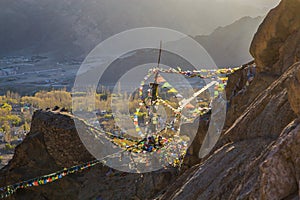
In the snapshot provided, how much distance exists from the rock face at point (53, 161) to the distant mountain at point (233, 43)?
6802 centimetres

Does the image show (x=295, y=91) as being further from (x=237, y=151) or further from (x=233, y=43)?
(x=233, y=43)

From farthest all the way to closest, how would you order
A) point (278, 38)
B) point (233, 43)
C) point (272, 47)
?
point (233, 43), point (272, 47), point (278, 38)

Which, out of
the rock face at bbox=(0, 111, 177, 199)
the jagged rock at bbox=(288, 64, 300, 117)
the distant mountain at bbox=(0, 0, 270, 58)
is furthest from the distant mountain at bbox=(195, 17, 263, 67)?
the jagged rock at bbox=(288, 64, 300, 117)

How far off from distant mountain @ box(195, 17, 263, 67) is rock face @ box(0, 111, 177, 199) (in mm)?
68022

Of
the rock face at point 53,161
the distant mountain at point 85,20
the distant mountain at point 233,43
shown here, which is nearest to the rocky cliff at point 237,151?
the rock face at point 53,161

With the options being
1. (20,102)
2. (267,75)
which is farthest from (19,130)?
(267,75)

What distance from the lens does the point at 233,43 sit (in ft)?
284

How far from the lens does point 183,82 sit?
6500 centimetres

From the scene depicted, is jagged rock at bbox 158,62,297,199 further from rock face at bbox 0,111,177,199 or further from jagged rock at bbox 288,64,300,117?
rock face at bbox 0,111,177,199

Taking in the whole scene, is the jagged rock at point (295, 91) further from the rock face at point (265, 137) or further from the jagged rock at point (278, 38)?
the jagged rock at point (278, 38)

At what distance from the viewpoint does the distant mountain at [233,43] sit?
264 ft

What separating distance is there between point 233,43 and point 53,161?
78.4 metres

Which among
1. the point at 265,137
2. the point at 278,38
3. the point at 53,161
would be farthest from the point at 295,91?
the point at 53,161

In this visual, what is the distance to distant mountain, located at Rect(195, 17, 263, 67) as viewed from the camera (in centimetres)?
8056
